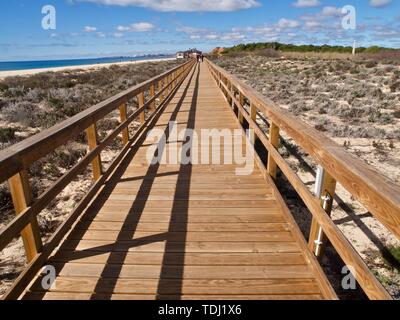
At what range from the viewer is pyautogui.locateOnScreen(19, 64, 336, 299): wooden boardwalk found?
254 centimetres

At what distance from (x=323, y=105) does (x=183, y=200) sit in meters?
11.5

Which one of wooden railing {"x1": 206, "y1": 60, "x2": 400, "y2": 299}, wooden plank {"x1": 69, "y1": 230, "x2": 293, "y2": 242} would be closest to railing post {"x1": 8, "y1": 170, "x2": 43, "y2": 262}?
wooden plank {"x1": 69, "y1": 230, "x2": 293, "y2": 242}

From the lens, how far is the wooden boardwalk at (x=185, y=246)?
2.54m

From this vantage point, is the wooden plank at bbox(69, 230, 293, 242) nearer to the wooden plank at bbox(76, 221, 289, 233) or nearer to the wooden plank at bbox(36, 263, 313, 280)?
the wooden plank at bbox(76, 221, 289, 233)

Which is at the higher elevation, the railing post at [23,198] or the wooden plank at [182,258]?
the railing post at [23,198]

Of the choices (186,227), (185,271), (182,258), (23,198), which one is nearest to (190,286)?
(185,271)

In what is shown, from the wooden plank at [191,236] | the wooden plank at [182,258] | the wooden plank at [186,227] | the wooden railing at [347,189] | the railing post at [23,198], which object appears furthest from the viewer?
the wooden plank at [186,227]

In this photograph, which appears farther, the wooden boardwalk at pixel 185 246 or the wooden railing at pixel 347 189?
the wooden boardwalk at pixel 185 246

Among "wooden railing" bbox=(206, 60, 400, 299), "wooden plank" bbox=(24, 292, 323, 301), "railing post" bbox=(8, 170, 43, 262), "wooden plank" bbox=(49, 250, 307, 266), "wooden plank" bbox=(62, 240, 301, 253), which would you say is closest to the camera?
"wooden railing" bbox=(206, 60, 400, 299)

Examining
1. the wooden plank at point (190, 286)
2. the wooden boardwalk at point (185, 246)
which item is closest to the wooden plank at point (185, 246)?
the wooden boardwalk at point (185, 246)

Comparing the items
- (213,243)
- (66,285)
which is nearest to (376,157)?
(213,243)

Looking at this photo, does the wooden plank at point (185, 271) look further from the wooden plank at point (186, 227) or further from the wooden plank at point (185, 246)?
the wooden plank at point (186, 227)

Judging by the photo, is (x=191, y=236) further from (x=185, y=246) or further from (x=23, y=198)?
(x=23, y=198)
